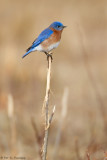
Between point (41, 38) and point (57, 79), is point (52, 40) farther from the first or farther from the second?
point (57, 79)

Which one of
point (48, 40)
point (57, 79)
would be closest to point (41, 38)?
point (48, 40)

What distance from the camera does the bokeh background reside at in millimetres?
8828

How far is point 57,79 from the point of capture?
12633 millimetres

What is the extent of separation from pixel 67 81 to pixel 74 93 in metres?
0.73

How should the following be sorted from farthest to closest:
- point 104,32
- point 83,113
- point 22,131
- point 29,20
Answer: point 29,20
point 104,32
point 83,113
point 22,131

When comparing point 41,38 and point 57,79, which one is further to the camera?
point 57,79

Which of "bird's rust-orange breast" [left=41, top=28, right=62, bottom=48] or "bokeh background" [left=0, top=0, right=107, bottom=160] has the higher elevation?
"bird's rust-orange breast" [left=41, top=28, right=62, bottom=48]

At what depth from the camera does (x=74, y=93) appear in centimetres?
1224

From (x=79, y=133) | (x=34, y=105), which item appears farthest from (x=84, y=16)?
(x=79, y=133)

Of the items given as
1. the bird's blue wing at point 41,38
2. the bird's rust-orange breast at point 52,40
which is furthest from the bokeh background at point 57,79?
the bird's blue wing at point 41,38

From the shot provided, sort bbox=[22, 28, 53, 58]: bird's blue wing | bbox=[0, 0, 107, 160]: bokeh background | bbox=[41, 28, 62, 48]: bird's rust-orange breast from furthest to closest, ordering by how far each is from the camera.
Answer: bbox=[0, 0, 107, 160]: bokeh background
bbox=[41, 28, 62, 48]: bird's rust-orange breast
bbox=[22, 28, 53, 58]: bird's blue wing

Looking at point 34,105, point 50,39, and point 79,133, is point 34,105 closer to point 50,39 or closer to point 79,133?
point 79,133

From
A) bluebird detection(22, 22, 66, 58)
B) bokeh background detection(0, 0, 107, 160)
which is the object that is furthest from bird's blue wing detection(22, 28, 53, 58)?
bokeh background detection(0, 0, 107, 160)

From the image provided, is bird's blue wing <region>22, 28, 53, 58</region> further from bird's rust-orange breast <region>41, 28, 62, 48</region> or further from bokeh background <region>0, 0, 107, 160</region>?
bokeh background <region>0, 0, 107, 160</region>
